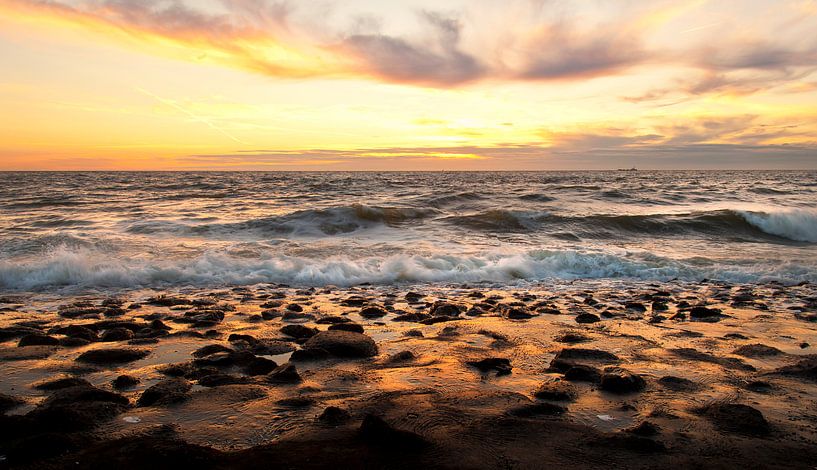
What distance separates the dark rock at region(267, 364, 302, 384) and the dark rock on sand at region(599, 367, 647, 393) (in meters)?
2.32

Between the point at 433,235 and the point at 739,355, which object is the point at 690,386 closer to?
the point at 739,355

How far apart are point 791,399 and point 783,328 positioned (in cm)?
267

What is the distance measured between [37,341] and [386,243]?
8823mm

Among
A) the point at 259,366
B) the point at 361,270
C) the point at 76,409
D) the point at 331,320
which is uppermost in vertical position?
the point at 76,409

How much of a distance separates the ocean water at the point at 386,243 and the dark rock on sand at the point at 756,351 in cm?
461

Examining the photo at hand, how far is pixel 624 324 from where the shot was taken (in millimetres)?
5879

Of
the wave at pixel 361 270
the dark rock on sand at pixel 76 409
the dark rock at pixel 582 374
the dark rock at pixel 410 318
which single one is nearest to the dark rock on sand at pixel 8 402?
the dark rock on sand at pixel 76 409

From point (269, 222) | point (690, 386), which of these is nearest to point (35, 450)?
point (690, 386)

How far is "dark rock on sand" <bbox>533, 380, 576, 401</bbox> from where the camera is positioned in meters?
3.52

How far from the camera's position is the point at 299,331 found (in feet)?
17.2

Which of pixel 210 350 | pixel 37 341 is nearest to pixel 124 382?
pixel 210 350

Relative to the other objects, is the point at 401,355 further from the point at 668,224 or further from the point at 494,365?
the point at 668,224

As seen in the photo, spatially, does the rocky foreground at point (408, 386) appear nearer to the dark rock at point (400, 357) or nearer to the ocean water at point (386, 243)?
the dark rock at point (400, 357)

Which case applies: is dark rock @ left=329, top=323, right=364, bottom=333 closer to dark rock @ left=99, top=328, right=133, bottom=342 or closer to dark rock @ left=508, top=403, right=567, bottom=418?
dark rock @ left=99, top=328, right=133, bottom=342
